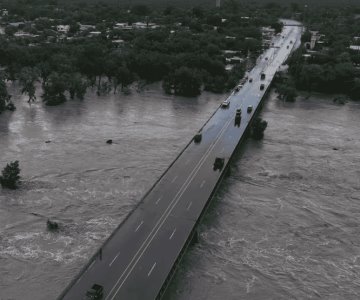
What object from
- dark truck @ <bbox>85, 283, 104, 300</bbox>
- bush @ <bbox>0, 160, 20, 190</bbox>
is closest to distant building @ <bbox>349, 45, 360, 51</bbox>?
bush @ <bbox>0, 160, 20, 190</bbox>

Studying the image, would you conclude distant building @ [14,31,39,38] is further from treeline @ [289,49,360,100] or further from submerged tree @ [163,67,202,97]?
treeline @ [289,49,360,100]

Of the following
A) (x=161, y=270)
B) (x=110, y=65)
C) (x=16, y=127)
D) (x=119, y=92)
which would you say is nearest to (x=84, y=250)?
(x=161, y=270)

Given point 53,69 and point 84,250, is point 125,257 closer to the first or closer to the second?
point 84,250

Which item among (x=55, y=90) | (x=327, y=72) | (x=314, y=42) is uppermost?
(x=314, y=42)

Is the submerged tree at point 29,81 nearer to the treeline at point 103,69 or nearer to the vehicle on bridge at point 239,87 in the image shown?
the treeline at point 103,69

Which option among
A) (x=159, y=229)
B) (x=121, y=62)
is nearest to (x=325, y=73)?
(x=121, y=62)

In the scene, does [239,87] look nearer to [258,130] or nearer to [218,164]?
[258,130]
